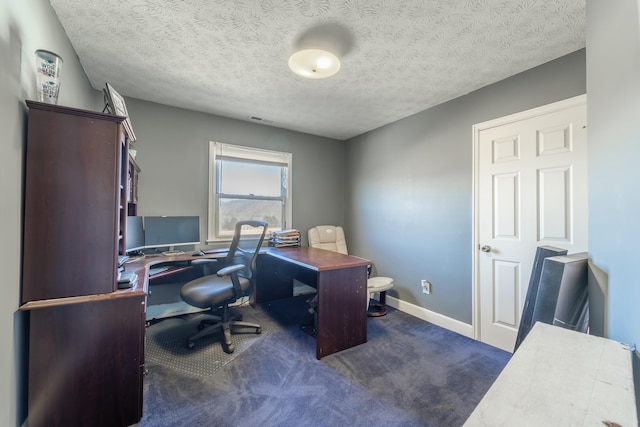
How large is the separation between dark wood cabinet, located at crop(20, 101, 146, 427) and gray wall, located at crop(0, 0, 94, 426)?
0.15 ft

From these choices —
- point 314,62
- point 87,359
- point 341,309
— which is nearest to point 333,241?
point 341,309

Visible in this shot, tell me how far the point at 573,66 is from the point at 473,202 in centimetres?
124

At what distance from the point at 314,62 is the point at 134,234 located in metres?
2.27

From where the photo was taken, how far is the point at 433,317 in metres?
2.90

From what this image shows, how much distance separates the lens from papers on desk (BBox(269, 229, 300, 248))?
3523 mm

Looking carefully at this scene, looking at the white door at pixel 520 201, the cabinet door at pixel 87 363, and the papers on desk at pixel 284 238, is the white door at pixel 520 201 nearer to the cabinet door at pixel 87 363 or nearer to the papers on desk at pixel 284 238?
the papers on desk at pixel 284 238

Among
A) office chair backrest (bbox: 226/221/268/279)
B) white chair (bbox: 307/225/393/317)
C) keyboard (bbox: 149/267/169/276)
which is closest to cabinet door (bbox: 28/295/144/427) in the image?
keyboard (bbox: 149/267/169/276)

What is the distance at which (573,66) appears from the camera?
1.95 metres

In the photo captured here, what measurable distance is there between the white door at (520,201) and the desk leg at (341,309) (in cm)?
116

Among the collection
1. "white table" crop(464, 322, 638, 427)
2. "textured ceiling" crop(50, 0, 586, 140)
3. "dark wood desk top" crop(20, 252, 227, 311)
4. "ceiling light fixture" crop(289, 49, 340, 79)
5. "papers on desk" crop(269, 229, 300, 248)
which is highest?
"textured ceiling" crop(50, 0, 586, 140)

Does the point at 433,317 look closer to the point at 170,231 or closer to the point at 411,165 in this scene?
the point at 411,165

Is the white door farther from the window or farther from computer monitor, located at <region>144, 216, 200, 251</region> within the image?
computer monitor, located at <region>144, 216, 200, 251</region>

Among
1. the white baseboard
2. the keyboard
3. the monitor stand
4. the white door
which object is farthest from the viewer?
the monitor stand

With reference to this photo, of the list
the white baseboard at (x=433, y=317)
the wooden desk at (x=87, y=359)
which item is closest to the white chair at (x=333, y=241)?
the white baseboard at (x=433, y=317)
